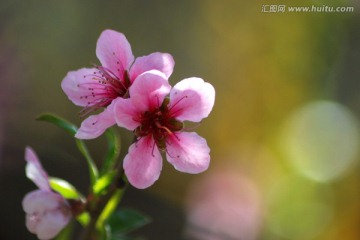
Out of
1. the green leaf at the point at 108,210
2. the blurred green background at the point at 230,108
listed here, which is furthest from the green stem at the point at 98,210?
the blurred green background at the point at 230,108

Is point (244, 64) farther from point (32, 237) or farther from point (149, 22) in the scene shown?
point (32, 237)

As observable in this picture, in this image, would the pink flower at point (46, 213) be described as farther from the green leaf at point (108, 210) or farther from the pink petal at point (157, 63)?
the pink petal at point (157, 63)

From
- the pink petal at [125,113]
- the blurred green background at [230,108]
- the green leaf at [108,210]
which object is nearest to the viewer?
the pink petal at [125,113]

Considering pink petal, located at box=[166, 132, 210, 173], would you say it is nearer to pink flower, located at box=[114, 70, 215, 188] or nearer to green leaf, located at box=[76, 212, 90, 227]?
pink flower, located at box=[114, 70, 215, 188]

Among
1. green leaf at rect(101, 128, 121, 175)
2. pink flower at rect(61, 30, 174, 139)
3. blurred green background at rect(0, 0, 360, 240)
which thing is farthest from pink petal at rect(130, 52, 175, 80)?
blurred green background at rect(0, 0, 360, 240)

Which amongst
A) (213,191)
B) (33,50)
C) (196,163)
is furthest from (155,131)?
(33,50)
